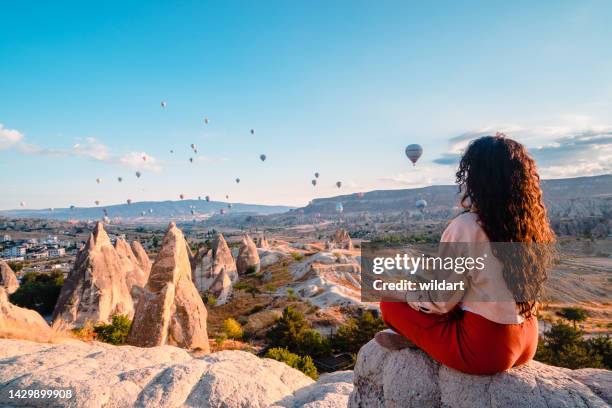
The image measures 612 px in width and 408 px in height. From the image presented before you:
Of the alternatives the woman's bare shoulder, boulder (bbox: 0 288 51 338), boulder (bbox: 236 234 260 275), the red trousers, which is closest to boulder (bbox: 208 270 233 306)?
boulder (bbox: 236 234 260 275)

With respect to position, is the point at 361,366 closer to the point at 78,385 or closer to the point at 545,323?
the point at 78,385

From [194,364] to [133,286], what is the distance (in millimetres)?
21657

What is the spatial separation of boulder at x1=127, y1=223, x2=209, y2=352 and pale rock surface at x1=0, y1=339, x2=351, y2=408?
3.97m

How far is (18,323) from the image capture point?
11.3 meters

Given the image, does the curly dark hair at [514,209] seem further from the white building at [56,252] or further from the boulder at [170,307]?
the white building at [56,252]

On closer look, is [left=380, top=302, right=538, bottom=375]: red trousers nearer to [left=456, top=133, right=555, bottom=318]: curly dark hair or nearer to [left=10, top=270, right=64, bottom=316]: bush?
[left=456, top=133, right=555, bottom=318]: curly dark hair

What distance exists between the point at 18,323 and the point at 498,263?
13.6 meters

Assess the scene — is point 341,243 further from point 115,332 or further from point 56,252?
point 56,252

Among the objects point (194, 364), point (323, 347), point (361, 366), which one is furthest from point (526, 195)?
point (323, 347)

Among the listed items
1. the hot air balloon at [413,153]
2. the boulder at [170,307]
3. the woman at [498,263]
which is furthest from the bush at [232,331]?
the hot air balloon at [413,153]

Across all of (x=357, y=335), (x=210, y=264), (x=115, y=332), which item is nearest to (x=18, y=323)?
(x=115, y=332)

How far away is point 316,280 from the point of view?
107 feet

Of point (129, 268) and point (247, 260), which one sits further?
point (247, 260)

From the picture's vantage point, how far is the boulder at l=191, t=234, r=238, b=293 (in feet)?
102
